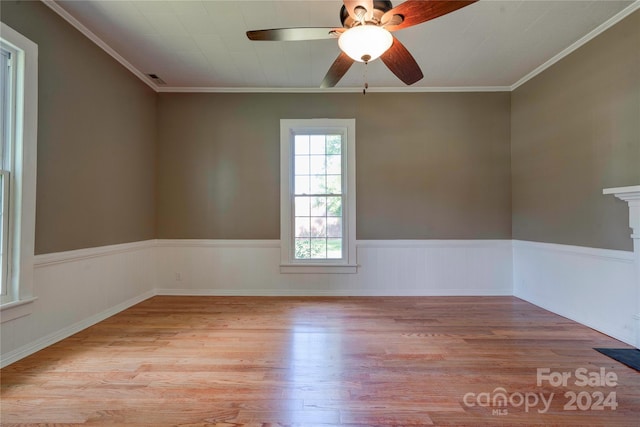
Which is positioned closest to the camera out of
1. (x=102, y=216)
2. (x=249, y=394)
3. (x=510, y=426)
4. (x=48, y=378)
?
(x=510, y=426)

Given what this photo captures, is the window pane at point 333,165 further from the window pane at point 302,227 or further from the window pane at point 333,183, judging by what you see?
the window pane at point 302,227

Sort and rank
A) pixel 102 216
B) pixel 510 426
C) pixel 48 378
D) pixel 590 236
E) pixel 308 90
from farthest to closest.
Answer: pixel 308 90 → pixel 102 216 → pixel 590 236 → pixel 48 378 → pixel 510 426

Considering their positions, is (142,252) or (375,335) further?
Answer: (142,252)

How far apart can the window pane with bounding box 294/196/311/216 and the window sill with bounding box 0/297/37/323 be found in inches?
106

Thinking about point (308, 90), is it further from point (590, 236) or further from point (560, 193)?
point (590, 236)

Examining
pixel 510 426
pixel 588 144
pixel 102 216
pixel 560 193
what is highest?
pixel 588 144

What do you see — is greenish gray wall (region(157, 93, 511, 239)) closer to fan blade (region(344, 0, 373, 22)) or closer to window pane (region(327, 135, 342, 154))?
window pane (region(327, 135, 342, 154))

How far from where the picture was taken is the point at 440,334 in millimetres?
2639

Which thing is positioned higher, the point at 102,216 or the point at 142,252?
the point at 102,216

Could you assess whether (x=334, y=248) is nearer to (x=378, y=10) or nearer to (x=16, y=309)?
(x=378, y=10)

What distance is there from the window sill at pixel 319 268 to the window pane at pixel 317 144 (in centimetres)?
157

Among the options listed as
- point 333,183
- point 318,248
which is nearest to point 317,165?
point 333,183

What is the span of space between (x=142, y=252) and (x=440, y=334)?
3.54 meters

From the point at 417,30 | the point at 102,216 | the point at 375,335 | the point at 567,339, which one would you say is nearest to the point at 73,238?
the point at 102,216
